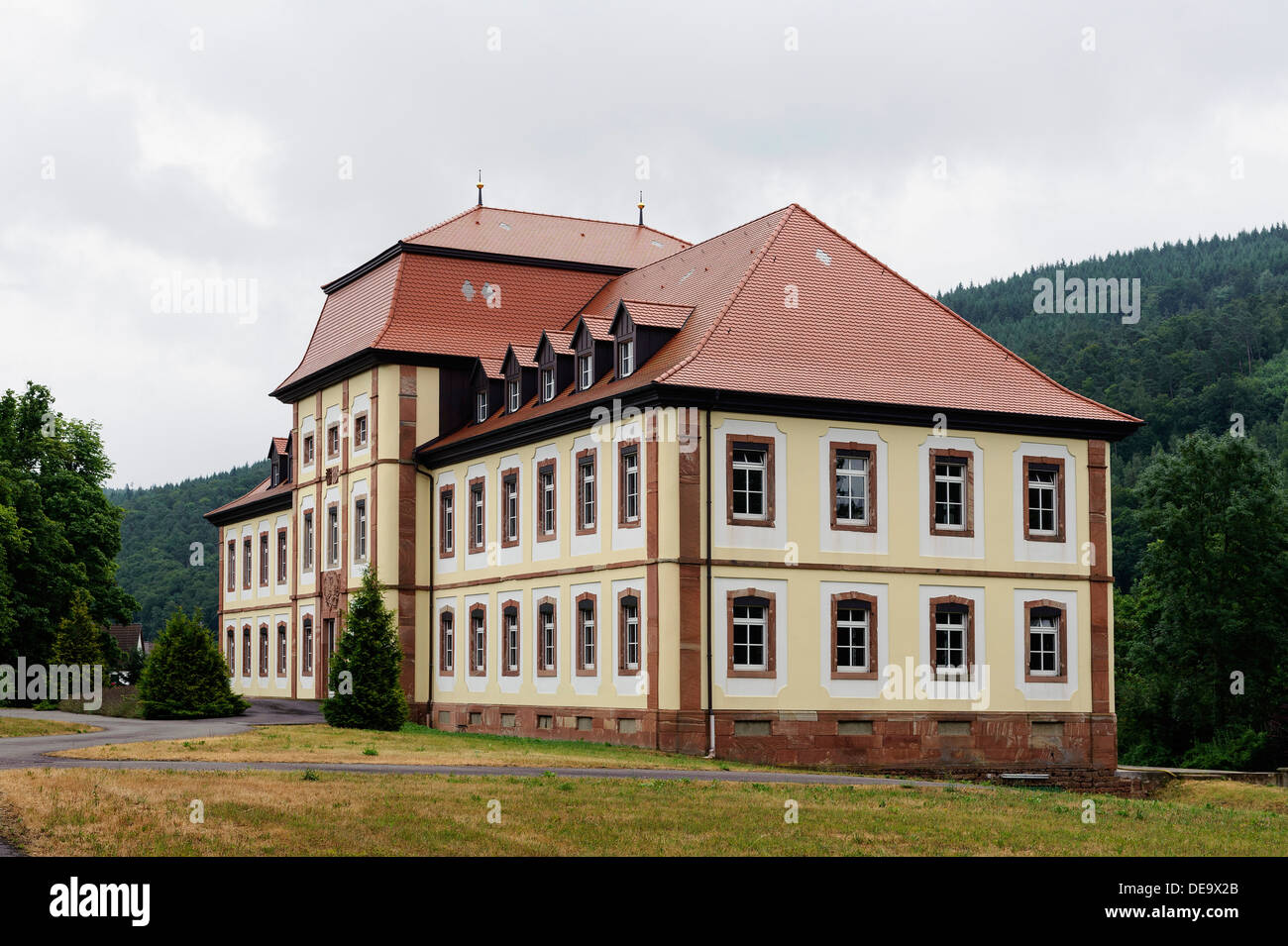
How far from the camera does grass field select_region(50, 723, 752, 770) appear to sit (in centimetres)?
2812

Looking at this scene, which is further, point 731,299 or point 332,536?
point 332,536

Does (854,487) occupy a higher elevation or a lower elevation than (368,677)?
higher

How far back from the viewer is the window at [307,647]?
56.1m

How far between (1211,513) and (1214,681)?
6.29 metres

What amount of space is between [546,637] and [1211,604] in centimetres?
3292

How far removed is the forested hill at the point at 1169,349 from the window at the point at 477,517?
1945 inches

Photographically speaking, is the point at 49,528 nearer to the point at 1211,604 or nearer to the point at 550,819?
the point at 1211,604

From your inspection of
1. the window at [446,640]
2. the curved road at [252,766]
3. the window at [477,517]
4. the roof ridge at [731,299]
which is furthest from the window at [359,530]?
the roof ridge at [731,299]

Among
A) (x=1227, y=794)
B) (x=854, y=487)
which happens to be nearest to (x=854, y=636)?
(x=854, y=487)

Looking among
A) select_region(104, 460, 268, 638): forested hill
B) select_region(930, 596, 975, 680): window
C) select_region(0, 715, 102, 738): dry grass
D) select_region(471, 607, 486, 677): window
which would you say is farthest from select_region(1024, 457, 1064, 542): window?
select_region(104, 460, 268, 638): forested hill

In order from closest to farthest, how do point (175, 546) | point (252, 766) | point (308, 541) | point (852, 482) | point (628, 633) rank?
point (252, 766), point (628, 633), point (852, 482), point (308, 541), point (175, 546)

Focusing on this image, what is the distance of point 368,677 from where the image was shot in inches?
1529

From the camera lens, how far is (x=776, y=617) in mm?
36812

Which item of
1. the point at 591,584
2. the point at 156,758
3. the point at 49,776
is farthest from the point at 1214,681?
the point at 49,776
